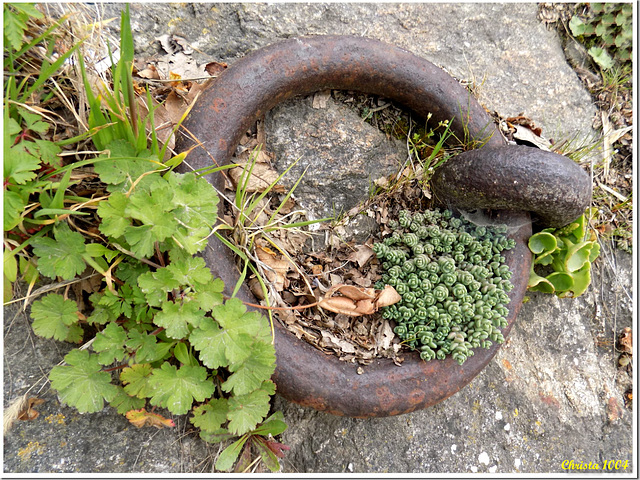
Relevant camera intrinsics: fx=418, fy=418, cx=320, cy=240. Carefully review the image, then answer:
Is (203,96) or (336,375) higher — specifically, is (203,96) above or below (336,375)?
above

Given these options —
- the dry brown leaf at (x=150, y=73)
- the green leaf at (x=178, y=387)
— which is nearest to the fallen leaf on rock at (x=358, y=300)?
the green leaf at (x=178, y=387)

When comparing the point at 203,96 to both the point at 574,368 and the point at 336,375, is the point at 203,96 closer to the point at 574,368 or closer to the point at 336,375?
the point at 336,375

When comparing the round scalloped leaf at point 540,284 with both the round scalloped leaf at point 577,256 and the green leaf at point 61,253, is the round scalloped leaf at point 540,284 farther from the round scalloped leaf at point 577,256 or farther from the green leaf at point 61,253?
the green leaf at point 61,253

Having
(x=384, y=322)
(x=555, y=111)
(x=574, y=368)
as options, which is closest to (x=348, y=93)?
(x=384, y=322)

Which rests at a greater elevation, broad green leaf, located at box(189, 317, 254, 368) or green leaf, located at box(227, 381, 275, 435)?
broad green leaf, located at box(189, 317, 254, 368)

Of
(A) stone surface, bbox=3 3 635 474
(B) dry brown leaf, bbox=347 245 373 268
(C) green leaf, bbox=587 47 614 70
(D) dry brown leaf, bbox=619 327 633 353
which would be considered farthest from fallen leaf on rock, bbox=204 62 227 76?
(D) dry brown leaf, bbox=619 327 633 353

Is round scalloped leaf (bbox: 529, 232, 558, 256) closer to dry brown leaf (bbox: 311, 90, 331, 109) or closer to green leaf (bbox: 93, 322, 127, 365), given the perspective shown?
dry brown leaf (bbox: 311, 90, 331, 109)

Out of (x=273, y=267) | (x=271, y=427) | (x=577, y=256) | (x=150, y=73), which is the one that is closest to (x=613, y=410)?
(x=577, y=256)
